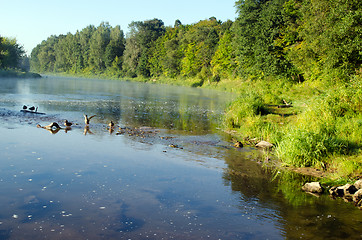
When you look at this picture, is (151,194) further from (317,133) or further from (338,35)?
(338,35)

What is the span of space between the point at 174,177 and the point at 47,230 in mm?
5374

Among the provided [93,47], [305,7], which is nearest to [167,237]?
[305,7]

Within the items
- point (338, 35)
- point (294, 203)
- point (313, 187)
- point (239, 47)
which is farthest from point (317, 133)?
point (239, 47)

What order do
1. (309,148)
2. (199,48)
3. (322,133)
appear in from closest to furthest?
(309,148)
(322,133)
(199,48)

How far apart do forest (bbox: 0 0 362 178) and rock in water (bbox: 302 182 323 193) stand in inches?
59.3

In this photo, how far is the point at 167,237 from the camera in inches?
303

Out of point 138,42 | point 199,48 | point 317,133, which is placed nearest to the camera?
point 317,133

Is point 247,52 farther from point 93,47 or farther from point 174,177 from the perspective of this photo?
point 93,47

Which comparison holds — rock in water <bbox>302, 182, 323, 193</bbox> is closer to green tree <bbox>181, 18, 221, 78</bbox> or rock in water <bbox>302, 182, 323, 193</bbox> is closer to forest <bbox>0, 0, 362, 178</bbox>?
forest <bbox>0, 0, 362, 178</bbox>

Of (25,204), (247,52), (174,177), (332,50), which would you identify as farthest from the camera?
(247,52)

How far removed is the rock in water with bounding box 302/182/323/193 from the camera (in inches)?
437

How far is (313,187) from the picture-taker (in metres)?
11.2

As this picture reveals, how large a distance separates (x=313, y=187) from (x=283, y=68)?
123 feet

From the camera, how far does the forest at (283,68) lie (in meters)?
14.2
